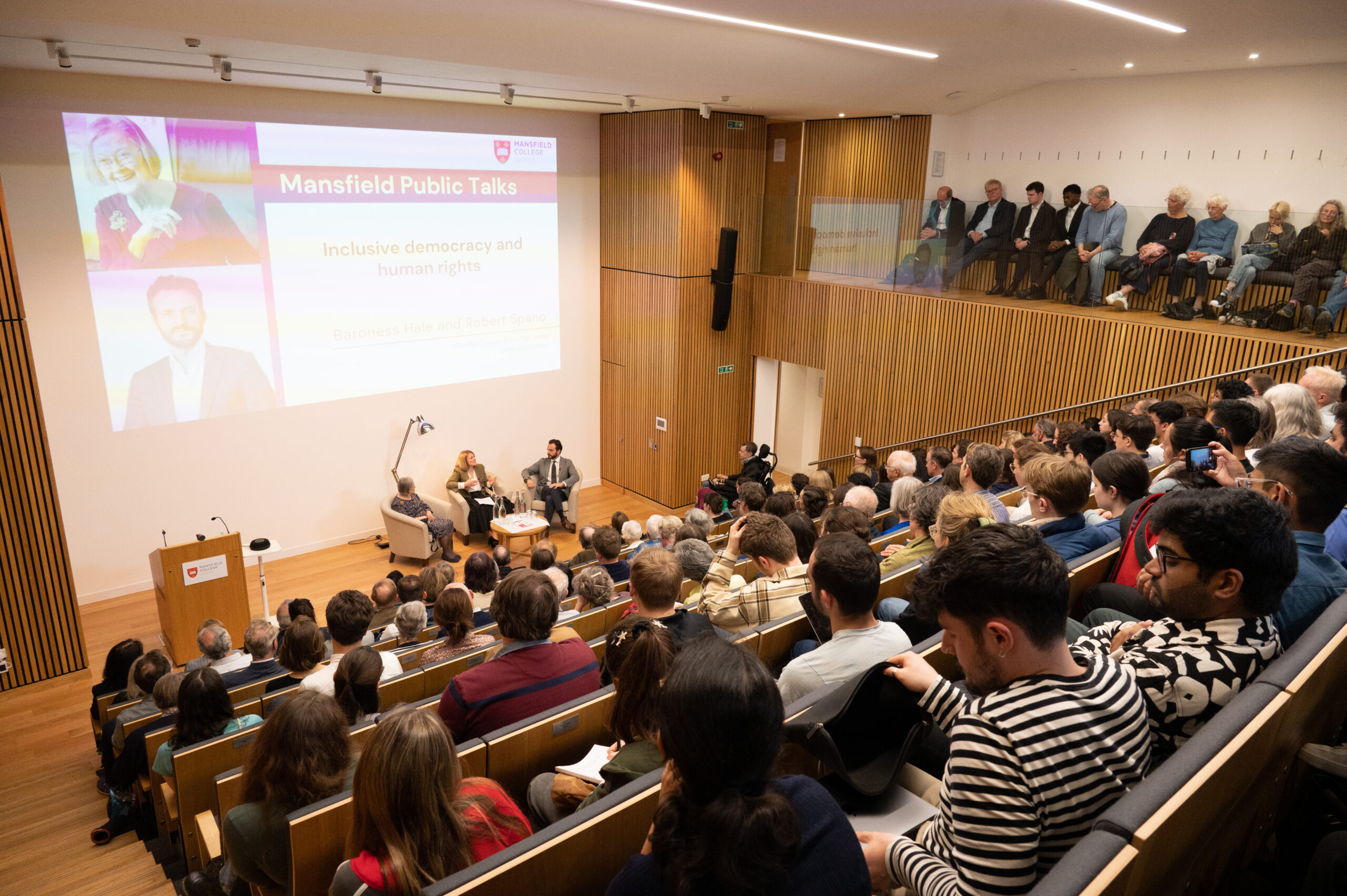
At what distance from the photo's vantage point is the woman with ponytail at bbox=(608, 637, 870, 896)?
1.16 metres

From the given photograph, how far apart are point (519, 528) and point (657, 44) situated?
5.23m

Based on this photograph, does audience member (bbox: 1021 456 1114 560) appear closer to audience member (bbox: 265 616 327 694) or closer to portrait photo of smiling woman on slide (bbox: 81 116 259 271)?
audience member (bbox: 265 616 327 694)

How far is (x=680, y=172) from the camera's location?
10102 mm

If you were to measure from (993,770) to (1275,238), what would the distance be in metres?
7.59

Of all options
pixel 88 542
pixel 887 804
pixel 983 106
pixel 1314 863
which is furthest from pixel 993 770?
pixel 983 106

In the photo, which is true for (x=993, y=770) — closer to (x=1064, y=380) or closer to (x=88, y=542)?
(x=1064, y=380)

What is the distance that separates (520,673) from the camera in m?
2.83

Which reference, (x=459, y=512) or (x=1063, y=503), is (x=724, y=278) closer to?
(x=459, y=512)

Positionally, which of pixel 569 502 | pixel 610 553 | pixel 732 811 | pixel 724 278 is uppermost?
pixel 724 278

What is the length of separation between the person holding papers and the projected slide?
1.13 metres

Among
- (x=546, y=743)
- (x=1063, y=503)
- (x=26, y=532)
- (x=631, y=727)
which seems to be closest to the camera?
(x=631, y=727)

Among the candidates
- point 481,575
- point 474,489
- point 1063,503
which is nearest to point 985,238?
point 1063,503

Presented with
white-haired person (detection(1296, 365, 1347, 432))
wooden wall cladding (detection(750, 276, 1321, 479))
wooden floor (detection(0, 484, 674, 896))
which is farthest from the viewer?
wooden wall cladding (detection(750, 276, 1321, 479))

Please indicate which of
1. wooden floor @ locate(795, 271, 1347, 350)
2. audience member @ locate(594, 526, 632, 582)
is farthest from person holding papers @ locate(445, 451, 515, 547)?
wooden floor @ locate(795, 271, 1347, 350)
